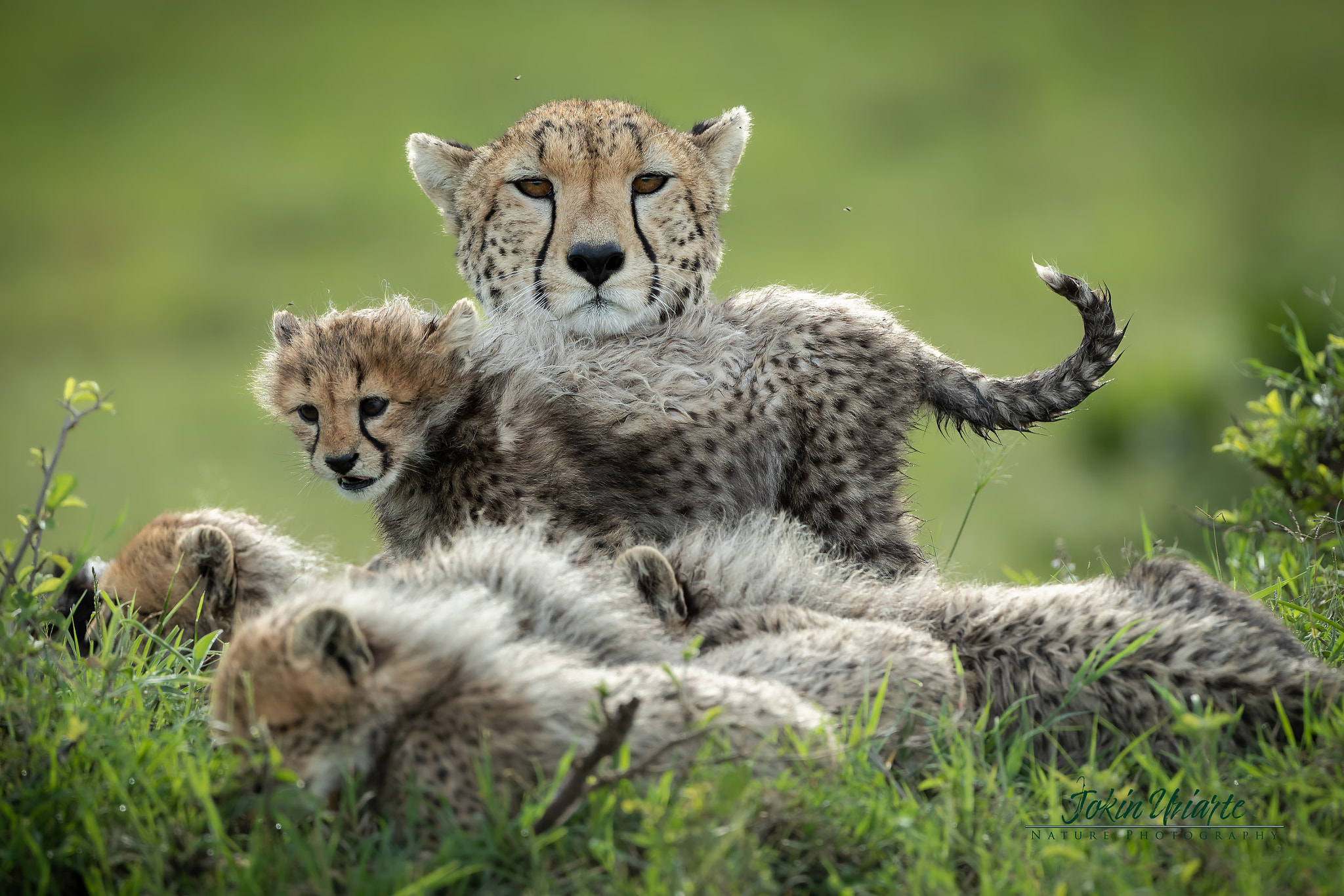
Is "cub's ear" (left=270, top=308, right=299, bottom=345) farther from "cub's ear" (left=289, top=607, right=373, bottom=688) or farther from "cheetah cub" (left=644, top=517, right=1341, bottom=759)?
"cub's ear" (left=289, top=607, right=373, bottom=688)

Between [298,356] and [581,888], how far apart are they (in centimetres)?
165

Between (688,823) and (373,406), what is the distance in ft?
5.05

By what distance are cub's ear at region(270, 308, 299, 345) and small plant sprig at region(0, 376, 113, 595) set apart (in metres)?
0.62

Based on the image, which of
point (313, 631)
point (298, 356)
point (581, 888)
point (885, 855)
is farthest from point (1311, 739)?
point (298, 356)

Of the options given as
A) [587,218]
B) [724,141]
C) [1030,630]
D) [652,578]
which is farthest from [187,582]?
[724,141]

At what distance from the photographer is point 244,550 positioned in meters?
3.16

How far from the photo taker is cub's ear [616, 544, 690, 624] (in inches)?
104

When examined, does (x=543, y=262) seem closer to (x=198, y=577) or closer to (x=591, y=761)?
(x=198, y=577)

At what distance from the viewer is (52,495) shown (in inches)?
92.2

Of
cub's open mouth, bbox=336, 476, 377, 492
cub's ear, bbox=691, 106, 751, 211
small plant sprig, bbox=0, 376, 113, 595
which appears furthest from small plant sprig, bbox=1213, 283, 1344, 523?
small plant sprig, bbox=0, 376, 113, 595

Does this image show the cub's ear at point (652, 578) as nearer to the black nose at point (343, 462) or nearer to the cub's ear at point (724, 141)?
the black nose at point (343, 462)

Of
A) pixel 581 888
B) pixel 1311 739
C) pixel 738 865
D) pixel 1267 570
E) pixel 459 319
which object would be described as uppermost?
pixel 1267 570

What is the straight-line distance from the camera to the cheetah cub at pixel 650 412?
297 cm

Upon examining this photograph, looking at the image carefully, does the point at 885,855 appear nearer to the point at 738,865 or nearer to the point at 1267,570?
the point at 738,865
